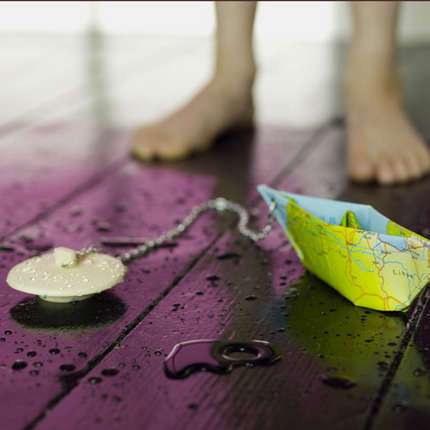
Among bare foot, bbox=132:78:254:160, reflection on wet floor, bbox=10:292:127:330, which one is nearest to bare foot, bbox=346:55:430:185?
bare foot, bbox=132:78:254:160

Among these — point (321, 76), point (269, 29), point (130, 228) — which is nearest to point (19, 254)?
point (130, 228)

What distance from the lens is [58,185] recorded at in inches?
59.7

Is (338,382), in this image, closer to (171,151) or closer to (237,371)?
(237,371)

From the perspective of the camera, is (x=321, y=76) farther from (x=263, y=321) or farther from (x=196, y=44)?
(x=263, y=321)

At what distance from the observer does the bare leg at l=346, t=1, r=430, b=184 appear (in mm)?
1548

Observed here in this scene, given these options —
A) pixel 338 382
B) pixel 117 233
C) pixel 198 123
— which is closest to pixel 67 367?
pixel 338 382

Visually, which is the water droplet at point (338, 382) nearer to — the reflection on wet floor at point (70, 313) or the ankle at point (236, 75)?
the reflection on wet floor at point (70, 313)

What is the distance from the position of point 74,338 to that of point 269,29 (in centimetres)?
259

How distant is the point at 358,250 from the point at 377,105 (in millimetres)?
707

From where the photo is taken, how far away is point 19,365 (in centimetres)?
90

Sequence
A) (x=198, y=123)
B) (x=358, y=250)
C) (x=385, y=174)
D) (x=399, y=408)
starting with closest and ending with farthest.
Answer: (x=399, y=408) → (x=358, y=250) → (x=385, y=174) → (x=198, y=123)

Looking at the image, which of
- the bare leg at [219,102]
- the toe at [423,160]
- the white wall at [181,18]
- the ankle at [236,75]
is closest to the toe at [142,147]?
the bare leg at [219,102]

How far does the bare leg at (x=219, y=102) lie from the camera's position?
1700 millimetres

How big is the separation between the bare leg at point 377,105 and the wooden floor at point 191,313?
51 millimetres
